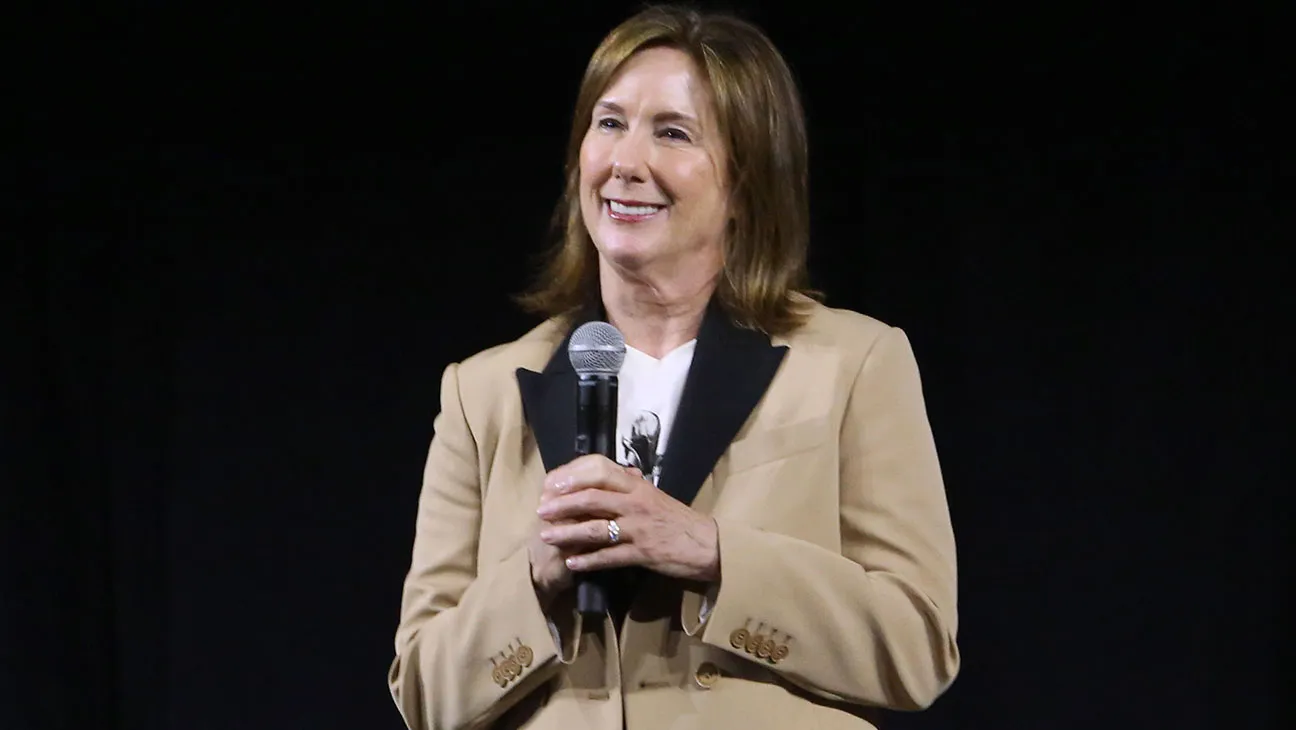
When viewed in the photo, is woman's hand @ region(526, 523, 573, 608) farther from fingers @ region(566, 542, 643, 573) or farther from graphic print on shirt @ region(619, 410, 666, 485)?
graphic print on shirt @ region(619, 410, 666, 485)

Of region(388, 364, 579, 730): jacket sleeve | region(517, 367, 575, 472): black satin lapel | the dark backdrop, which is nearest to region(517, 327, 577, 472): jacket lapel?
region(517, 367, 575, 472): black satin lapel

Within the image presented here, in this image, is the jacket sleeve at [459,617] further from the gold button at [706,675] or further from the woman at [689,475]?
the gold button at [706,675]

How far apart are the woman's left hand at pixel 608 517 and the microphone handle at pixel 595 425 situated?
0.02m

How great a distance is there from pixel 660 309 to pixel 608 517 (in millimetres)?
428

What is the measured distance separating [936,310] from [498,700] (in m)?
1.50

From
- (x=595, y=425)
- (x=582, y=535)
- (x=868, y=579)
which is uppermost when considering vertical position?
(x=595, y=425)

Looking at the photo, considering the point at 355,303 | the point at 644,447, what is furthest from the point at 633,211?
the point at 355,303

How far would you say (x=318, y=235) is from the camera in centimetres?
327

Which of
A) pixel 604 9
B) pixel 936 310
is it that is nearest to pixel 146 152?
pixel 604 9

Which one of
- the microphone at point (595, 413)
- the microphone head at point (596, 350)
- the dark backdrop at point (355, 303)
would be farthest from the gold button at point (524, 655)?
the dark backdrop at point (355, 303)

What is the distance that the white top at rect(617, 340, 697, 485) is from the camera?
186cm

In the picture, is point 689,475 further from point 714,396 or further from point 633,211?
point 633,211

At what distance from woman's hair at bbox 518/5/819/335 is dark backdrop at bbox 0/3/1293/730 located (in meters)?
1.04

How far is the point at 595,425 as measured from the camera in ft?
5.34
